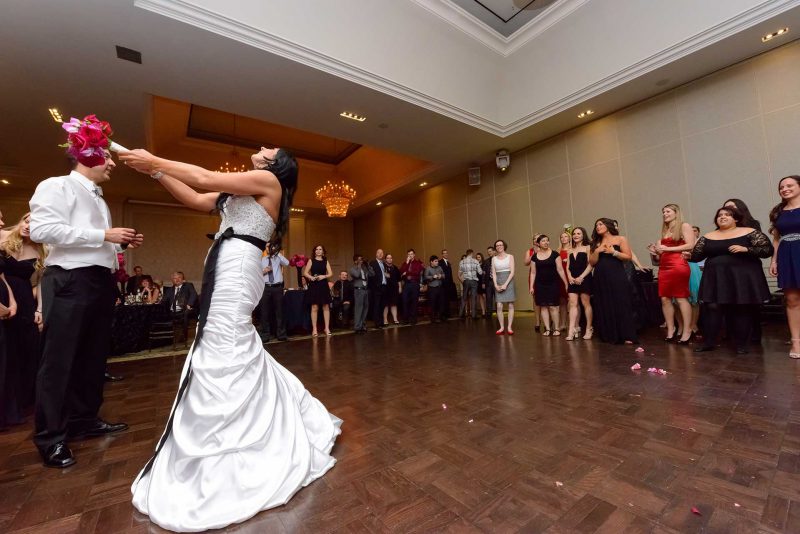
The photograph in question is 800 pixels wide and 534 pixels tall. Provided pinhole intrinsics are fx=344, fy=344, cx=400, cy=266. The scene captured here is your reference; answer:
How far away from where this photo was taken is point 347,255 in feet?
48.5

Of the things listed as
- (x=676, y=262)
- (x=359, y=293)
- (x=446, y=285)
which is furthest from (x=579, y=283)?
(x=446, y=285)

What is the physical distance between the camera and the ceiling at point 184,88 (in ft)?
13.4

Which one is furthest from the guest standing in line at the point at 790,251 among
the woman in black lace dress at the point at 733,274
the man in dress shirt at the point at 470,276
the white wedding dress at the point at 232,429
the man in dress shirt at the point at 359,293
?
the man in dress shirt at the point at 359,293

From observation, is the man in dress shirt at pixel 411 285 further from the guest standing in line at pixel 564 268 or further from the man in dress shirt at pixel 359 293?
the guest standing in line at pixel 564 268

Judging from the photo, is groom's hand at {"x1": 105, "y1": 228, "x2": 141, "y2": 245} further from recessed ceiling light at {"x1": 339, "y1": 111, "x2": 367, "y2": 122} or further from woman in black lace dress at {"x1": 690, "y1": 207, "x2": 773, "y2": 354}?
recessed ceiling light at {"x1": 339, "y1": 111, "x2": 367, "y2": 122}

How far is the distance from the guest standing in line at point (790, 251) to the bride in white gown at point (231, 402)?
4086 mm

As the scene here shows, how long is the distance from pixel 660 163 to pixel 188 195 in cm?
764

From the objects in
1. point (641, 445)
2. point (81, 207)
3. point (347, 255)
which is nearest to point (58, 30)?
point (81, 207)

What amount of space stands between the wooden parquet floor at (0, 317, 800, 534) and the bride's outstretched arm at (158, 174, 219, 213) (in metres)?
1.29

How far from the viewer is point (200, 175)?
137cm

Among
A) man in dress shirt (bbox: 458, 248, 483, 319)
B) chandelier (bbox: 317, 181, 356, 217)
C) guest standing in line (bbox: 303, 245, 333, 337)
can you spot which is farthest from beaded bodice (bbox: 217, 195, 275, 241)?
chandelier (bbox: 317, 181, 356, 217)

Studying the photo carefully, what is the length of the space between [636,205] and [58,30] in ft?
29.7

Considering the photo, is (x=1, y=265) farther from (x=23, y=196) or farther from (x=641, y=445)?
(x=23, y=196)

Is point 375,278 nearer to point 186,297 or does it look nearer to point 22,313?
point 186,297
